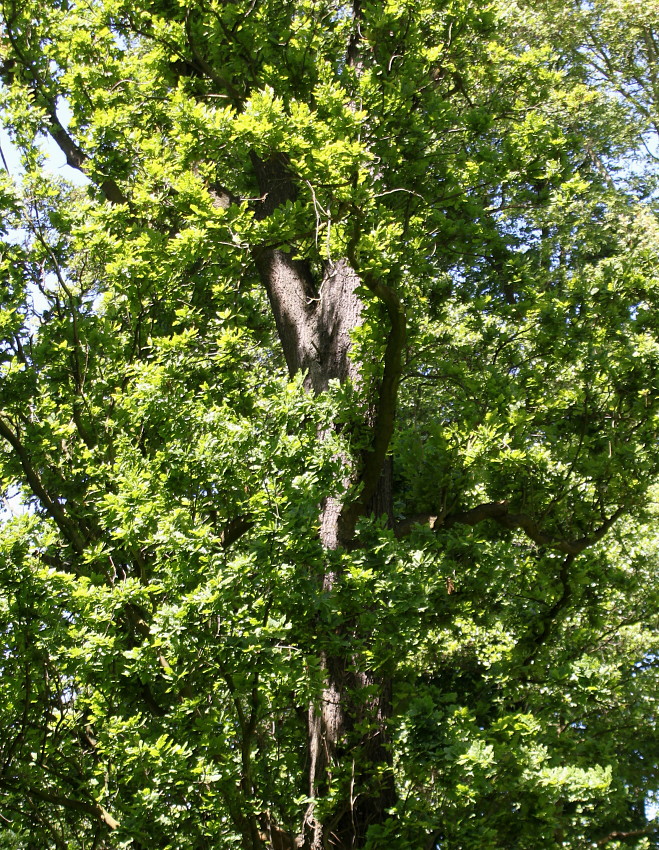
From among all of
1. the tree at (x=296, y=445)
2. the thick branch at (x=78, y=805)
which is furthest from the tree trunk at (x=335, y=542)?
the thick branch at (x=78, y=805)

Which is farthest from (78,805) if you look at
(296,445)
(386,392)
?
(386,392)

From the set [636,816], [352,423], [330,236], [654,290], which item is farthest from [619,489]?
[636,816]

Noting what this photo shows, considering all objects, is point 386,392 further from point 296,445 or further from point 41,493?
point 41,493

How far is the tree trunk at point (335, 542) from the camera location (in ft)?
16.9

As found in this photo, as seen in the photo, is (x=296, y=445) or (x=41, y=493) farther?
(x=41, y=493)

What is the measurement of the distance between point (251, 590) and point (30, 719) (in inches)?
77.4

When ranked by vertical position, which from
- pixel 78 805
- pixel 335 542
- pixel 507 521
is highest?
pixel 507 521

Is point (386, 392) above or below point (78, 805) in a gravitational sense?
above

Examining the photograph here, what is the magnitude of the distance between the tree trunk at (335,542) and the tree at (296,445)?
0.03m

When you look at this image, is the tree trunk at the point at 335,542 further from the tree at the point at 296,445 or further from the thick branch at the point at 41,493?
the thick branch at the point at 41,493

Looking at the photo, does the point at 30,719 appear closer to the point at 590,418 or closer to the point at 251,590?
the point at 251,590

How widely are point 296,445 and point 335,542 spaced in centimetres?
138

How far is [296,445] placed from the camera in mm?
4805

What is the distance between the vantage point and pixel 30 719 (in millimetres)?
5391
